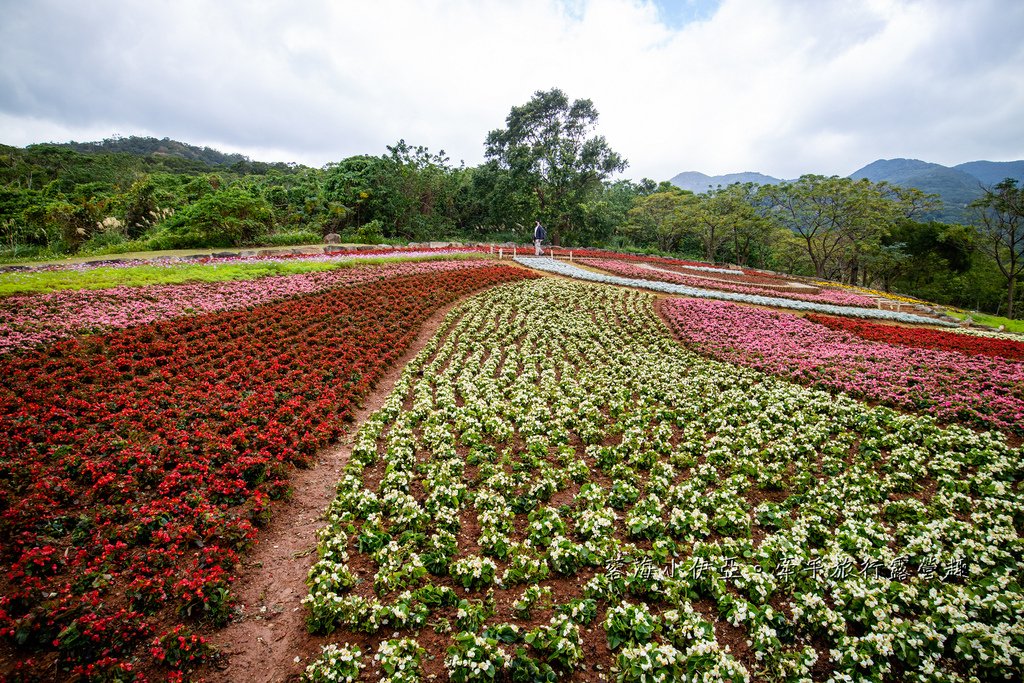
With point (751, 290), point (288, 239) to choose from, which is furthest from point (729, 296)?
point (288, 239)

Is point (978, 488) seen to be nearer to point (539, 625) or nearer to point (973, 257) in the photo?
point (539, 625)

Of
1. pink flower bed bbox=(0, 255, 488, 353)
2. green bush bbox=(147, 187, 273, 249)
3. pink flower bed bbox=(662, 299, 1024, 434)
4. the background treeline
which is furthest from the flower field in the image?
the background treeline

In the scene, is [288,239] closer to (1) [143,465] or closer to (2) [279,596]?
(1) [143,465]

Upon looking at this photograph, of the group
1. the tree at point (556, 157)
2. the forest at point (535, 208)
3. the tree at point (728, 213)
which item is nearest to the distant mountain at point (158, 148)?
the forest at point (535, 208)

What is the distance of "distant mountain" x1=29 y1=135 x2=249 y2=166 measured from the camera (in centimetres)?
10700

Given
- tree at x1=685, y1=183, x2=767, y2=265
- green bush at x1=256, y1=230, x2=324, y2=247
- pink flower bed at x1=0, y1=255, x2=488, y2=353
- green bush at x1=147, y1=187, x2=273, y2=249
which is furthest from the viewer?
tree at x1=685, y1=183, x2=767, y2=265

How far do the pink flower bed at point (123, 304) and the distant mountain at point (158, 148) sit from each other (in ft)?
360

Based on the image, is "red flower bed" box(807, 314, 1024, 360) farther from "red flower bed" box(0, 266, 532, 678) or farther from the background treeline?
the background treeline

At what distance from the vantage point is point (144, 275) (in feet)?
53.7

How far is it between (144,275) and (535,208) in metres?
37.1

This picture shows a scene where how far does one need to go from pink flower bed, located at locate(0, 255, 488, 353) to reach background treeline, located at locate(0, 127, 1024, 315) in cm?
1427

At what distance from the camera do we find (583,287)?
80.3 feet

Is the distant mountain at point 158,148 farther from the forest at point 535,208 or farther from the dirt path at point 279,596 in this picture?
the dirt path at point 279,596

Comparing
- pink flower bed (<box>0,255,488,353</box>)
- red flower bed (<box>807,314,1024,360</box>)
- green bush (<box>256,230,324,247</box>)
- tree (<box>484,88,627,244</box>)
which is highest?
tree (<box>484,88,627,244</box>)
